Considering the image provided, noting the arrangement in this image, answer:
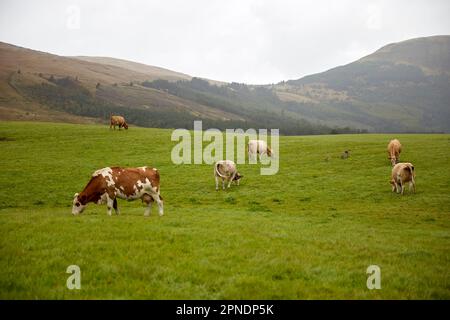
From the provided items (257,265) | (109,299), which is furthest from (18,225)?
(257,265)

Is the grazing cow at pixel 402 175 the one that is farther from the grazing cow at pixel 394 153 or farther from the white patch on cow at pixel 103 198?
the white patch on cow at pixel 103 198

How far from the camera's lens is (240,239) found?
40.6 ft

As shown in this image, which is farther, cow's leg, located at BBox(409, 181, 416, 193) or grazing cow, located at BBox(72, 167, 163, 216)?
cow's leg, located at BBox(409, 181, 416, 193)

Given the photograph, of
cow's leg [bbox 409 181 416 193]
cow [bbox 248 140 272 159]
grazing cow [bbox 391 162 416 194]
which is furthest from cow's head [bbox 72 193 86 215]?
cow [bbox 248 140 272 159]

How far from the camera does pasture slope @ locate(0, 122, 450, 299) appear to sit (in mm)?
8133

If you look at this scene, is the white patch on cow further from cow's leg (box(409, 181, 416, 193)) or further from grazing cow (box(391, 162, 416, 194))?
cow's leg (box(409, 181, 416, 193))

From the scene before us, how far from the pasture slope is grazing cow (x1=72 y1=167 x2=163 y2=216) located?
0.82m

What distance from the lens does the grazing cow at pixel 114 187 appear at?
1662 cm

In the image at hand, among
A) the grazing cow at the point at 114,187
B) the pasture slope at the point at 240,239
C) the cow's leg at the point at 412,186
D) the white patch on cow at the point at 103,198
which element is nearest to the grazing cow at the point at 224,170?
the pasture slope at the point at 240,239

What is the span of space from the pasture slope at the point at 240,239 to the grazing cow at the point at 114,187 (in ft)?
2.69

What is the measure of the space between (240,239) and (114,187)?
714 centimetres

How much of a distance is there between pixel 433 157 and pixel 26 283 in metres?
38.2
